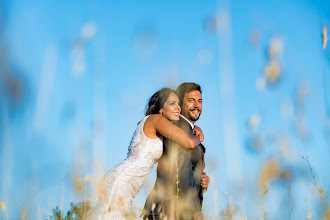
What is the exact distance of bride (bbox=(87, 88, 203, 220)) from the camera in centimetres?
327

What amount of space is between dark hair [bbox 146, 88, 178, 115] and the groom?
25cm

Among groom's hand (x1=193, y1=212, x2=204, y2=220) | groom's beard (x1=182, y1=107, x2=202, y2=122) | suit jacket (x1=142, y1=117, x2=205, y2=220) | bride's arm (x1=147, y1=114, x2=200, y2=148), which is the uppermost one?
groom's beard (x1=182, y1=107, x2=202, y2=122)

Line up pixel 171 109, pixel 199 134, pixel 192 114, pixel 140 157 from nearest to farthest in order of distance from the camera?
pixel 140 157
pixel 171 109
pixel 199 134
pixel 192 114

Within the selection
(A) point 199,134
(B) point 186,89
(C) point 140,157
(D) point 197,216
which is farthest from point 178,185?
(B) point 186,89

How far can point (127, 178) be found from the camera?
330cm

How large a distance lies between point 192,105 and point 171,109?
46cm

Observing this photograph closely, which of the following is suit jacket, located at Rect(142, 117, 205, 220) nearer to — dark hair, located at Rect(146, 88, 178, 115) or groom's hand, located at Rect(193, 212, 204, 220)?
groom's hand, located at Rect(193, 212, 204, 220)

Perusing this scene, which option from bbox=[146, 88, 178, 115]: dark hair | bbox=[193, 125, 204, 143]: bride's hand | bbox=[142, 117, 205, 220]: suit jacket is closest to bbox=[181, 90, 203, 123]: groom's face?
bbox=[193, 125, 204, 143]: bride's hand

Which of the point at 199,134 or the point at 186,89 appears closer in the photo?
the point at 199,134

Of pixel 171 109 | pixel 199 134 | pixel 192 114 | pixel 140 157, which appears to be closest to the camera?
pixel 140 157

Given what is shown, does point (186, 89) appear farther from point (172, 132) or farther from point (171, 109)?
point (172, 132)

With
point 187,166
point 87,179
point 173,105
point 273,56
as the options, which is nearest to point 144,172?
point 187,166

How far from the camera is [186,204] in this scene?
3254 mm

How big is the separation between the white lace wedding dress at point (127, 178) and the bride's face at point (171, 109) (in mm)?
262
